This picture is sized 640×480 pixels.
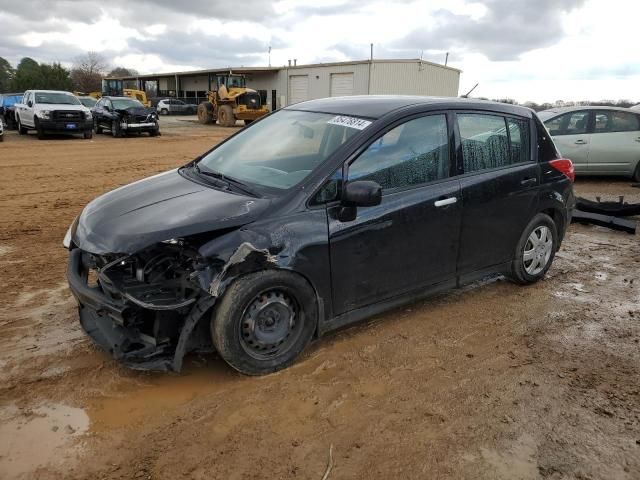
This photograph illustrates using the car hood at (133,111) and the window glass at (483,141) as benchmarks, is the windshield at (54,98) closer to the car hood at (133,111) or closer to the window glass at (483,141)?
the car hood at (133,111)

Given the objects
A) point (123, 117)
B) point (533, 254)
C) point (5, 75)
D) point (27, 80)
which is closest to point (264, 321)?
point (533, 254)

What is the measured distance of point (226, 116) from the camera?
30.3 meters

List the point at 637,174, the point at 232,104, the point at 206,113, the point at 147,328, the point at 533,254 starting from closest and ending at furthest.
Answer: the point at 147,328, the point at 533,254, the point at 637,174, the point at 232,104, the point at 206,113

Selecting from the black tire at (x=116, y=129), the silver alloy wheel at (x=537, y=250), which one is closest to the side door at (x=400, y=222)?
the silver alloy wheel at (x=537, y=250)

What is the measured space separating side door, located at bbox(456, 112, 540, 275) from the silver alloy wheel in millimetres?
241

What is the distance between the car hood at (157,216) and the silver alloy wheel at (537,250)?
2817 millimetres

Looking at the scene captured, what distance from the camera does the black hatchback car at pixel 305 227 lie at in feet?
10.1

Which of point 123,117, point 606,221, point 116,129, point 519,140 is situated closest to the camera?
point 519,140

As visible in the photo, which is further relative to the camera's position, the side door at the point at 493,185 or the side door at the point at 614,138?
the side door at the point at 614,138

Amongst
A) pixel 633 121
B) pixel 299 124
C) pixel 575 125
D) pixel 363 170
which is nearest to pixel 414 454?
pixel 363 170

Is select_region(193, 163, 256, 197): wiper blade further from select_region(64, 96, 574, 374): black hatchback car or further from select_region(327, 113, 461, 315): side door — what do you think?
select_region(327, 113, 461, 315): side door

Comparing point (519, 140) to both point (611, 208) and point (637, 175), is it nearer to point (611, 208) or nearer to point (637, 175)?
point (611, 208)

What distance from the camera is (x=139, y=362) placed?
10.1 feet

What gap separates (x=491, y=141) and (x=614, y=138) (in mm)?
7932
